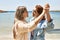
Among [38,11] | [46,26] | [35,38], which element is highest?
[38,11]

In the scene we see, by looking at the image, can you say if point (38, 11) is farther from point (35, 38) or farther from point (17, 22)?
point (17, 22)

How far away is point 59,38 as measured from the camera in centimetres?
444

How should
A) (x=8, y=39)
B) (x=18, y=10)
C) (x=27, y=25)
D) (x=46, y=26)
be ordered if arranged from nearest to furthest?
(x=27, y=25)
(x=18, y=10)
(x=46, y=26)
(x=8, y=39)

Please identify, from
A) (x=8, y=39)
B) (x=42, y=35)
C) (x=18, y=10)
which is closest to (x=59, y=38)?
(x=8, y=39)

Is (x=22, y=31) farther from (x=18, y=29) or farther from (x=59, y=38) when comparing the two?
(x=59, y=38)

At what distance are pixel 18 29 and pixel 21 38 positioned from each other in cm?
8

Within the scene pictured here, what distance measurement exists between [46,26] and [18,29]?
1.19 feet

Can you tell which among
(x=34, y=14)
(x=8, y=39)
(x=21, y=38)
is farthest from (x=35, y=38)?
(x=8, y=39)

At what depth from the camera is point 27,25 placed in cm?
143

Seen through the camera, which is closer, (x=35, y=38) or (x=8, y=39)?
(x=35, y=38)

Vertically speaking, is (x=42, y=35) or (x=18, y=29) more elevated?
(x=18, y=29)

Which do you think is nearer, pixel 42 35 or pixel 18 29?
pixel 18 29

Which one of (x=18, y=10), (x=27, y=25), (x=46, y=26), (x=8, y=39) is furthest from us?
(x=8, y=39)

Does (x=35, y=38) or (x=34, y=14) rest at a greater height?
(x=34, y=14)
